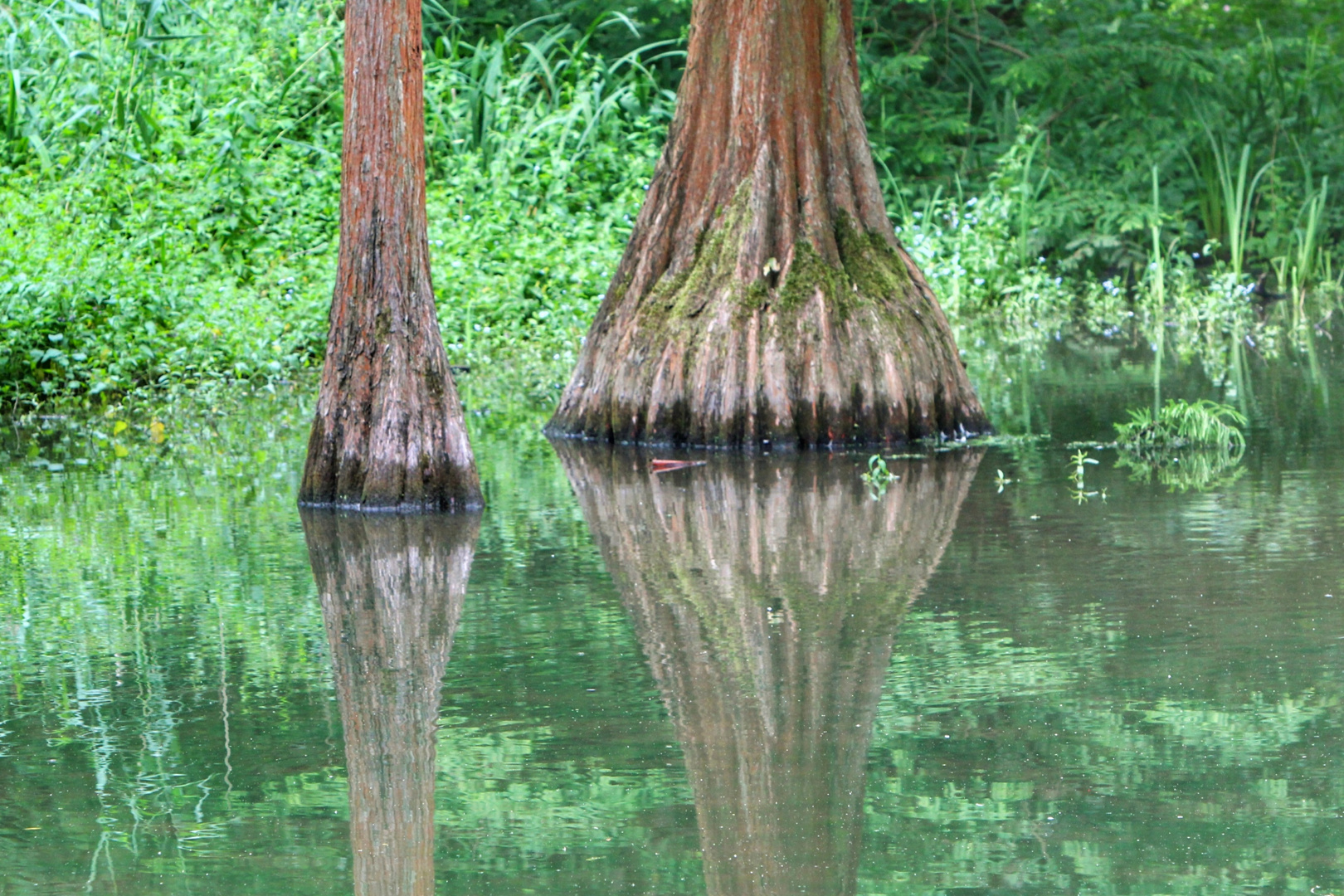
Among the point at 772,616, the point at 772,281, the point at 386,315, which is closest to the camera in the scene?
the point at 772,616

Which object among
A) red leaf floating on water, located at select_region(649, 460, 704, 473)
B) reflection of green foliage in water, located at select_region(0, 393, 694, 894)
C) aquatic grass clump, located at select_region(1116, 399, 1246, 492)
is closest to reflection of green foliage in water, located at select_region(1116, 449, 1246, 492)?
aquatic grass clump, located at select_region(1116, 399, 1246, 492)

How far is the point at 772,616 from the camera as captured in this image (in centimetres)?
580

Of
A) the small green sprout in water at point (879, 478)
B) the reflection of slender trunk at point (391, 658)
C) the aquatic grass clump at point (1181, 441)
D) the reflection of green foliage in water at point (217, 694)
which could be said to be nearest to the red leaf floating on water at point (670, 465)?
the reflection of green foliage in water at point (217, 694)

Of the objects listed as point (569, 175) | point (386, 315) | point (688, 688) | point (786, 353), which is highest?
point (569, 175)

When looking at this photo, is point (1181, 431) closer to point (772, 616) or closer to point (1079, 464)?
point (1079, 464)

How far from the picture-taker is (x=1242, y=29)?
20109mm

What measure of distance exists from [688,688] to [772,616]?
33.9 inches

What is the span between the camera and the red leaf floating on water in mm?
8898

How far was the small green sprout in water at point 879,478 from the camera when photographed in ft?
26.7

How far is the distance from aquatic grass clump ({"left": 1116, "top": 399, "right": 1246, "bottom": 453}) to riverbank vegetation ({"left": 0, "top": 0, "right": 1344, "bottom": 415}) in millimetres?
2559

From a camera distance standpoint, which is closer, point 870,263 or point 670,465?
point 670,465

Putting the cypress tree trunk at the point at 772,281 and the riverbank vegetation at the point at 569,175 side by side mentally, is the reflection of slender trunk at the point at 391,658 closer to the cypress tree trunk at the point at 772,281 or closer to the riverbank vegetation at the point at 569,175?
the cypress tree trunk at the point at 772,281

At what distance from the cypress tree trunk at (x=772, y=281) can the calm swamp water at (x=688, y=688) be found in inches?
36.0

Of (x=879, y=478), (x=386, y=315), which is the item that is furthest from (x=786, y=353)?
(x=386, y=315)
